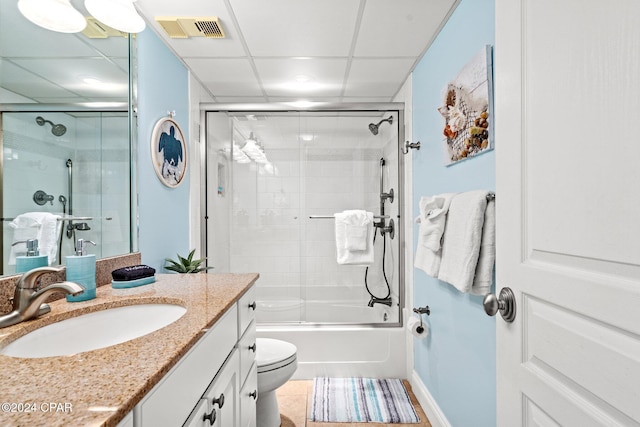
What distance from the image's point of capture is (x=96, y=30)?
131cm

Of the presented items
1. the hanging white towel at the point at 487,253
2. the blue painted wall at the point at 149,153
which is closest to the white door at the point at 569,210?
the hanging white towel at the point at 487,253

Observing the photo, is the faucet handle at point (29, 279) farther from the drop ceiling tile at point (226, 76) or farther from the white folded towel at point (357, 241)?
the white folded towel at point (357, 241)

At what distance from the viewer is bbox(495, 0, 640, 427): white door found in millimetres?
512

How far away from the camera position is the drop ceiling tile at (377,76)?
220 centimetres

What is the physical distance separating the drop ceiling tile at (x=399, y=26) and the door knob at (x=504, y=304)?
4.62 feet

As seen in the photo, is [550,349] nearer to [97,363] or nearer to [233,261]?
[97,363]

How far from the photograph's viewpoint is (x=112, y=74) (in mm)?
1417

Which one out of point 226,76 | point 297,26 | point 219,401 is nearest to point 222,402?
point 219,401

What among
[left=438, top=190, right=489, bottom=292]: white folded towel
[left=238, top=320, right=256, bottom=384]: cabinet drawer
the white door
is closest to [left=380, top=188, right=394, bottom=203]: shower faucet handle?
[left=438, top=190, right=489, bottom=292]: white folded towel

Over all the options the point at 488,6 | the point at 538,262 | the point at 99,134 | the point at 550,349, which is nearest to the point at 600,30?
the point at 538,262

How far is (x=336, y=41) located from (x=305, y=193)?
49.7 inches

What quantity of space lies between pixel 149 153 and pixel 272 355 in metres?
1.25

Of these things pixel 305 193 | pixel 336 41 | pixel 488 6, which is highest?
pixel 336 41

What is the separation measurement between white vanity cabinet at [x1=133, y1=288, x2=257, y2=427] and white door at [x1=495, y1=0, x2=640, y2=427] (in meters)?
0.76
